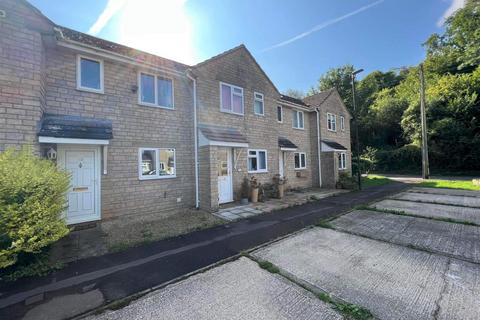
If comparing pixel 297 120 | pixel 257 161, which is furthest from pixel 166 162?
pixel 297 120

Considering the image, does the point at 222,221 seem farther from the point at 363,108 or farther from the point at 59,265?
the point at 363,108

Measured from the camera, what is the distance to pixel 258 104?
1252cm

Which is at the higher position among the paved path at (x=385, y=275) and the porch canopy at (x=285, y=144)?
the porch canopy at (x=285, y=144)

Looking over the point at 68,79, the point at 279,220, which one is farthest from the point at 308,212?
the point at 68,79

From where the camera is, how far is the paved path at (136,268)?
3438 mm

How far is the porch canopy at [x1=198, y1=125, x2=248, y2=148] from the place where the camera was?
918 centimetres

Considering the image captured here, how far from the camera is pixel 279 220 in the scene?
7.67 meters

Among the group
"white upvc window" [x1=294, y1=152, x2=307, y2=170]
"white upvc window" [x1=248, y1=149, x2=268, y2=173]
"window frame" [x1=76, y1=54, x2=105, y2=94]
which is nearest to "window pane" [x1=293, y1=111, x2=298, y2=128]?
"white upvc window" [x1=294, y1=152, x2=307, y2=170]

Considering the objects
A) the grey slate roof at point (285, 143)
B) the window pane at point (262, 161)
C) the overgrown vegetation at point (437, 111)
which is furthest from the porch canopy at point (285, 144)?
the overgrown vegetation at point (437, 111)

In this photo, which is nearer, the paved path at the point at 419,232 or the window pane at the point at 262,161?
the paved path at the point at 419,232

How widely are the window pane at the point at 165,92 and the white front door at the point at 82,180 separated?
3.25 meters

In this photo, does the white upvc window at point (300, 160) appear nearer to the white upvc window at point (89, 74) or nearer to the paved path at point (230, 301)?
the paved path at point (230, 301)

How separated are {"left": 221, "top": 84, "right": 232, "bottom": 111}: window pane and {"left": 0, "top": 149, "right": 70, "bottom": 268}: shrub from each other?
775 centimetres

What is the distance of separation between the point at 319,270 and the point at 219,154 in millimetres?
7194
